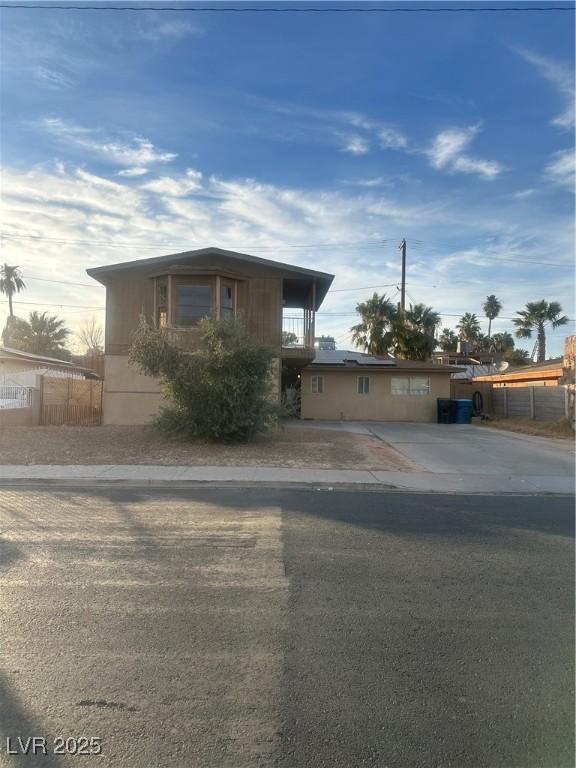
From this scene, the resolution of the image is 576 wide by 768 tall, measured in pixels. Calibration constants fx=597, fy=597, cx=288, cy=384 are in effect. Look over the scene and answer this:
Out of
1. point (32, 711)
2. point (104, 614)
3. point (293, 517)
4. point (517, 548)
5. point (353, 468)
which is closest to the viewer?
point (32, 711)

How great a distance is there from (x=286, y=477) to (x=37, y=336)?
44515mm

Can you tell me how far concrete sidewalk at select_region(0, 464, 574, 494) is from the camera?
420 inches

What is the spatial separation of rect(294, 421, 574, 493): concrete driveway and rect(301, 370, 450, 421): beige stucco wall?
4120 mm

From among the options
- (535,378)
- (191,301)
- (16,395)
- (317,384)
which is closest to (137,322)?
(191,301)

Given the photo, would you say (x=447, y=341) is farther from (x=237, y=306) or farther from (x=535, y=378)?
(x=237, y=306)

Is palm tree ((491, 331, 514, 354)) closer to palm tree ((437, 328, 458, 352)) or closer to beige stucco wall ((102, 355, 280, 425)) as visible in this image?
palm tree ((437, 328, 458, 352))

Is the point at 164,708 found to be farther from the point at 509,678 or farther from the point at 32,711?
the point at 509,678

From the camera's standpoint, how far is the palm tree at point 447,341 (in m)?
74.8

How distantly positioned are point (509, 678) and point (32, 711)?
277cm

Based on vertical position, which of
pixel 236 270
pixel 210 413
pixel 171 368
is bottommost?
pixel 210 413

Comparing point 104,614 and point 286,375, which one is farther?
point 286,375

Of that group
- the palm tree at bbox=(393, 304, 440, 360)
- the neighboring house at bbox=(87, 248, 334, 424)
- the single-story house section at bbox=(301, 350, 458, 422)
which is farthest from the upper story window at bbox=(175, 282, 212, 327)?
the palm tree at bbox=(393, 304, 440, 360)

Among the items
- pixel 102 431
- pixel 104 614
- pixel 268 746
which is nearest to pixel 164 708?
pixel 268 746

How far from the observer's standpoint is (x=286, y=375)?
3022 centimetres
